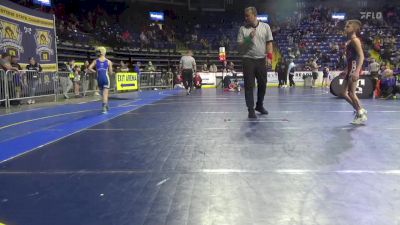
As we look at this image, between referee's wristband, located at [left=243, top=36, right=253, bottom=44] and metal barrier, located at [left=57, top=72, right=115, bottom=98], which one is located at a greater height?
referee's wristband, located at [left=243, top=36, right=253, bottom=44]

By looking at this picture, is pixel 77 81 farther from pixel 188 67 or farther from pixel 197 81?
pixel 197 81

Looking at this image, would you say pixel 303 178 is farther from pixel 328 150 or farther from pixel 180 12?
pixel 180 12

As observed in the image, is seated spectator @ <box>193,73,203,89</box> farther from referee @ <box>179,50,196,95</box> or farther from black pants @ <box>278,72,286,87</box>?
referee @ <box>179,50,196,95</box>

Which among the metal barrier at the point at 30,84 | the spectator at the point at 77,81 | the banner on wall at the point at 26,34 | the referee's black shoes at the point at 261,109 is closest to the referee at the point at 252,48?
the referee's black shoes at the point at 261,109

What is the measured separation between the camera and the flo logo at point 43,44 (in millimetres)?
14919

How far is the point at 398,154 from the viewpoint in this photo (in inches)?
142

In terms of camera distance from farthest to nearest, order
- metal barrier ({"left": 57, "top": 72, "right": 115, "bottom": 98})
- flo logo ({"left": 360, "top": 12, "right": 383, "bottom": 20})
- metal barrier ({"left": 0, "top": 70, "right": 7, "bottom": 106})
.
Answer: flo logo ({"left": 360, "top": 12, "right": 383, "bottom": 20}) < metal barrier ({"left": 57, "top": 72, "right": 115, "bottom": 98}) < metal barrier ({"left": 0, "top": 70, "right": 7, "bottom": 106})

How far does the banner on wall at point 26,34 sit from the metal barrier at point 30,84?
4.61 feet

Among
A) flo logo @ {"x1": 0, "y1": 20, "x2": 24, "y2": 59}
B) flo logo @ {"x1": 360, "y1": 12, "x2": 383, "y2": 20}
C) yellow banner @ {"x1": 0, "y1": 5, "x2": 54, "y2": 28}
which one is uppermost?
flo logo @ {"x1": 360, "y1": 12, "x2": 383, "y2": 20}

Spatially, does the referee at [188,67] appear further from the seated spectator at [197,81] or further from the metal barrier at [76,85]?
the seated spectator at [197,81]

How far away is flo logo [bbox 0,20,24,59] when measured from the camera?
41.0ft

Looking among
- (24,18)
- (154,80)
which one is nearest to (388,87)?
(24,18)

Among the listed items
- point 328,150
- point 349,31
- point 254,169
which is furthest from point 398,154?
point 349,31

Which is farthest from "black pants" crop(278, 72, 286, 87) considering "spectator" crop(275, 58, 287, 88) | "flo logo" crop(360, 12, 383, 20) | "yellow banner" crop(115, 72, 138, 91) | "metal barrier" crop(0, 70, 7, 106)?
"flo logo" crop(360, 12, 383, 20)
